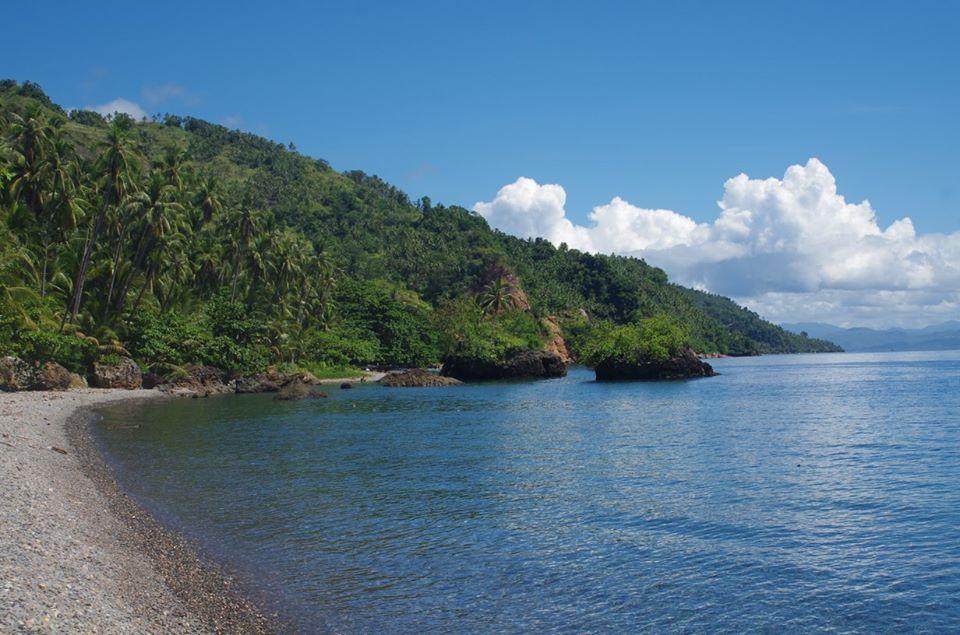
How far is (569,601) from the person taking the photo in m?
14.6

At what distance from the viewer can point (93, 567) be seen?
14633 mm

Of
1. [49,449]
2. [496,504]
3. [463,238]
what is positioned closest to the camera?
[496,504]

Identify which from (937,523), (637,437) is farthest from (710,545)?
(637,437)

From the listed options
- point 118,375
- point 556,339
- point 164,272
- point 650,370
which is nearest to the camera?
point 118,375

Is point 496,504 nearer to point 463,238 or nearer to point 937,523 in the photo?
point 937,523

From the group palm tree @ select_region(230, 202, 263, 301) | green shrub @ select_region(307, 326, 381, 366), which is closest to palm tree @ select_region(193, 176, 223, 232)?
palm tree @ select_region(230, 202, 263, 301)

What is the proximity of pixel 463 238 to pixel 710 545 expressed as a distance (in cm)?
17824

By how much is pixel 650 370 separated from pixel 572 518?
80.5 m

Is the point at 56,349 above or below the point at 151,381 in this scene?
above

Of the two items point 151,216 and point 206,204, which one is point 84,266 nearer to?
point 151,216

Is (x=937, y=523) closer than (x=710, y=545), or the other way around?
(x=710, y=545)

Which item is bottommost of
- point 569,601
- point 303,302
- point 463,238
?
point 569,601

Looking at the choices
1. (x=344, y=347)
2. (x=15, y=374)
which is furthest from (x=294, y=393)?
(x=344, y=347)

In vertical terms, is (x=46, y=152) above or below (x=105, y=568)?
above
